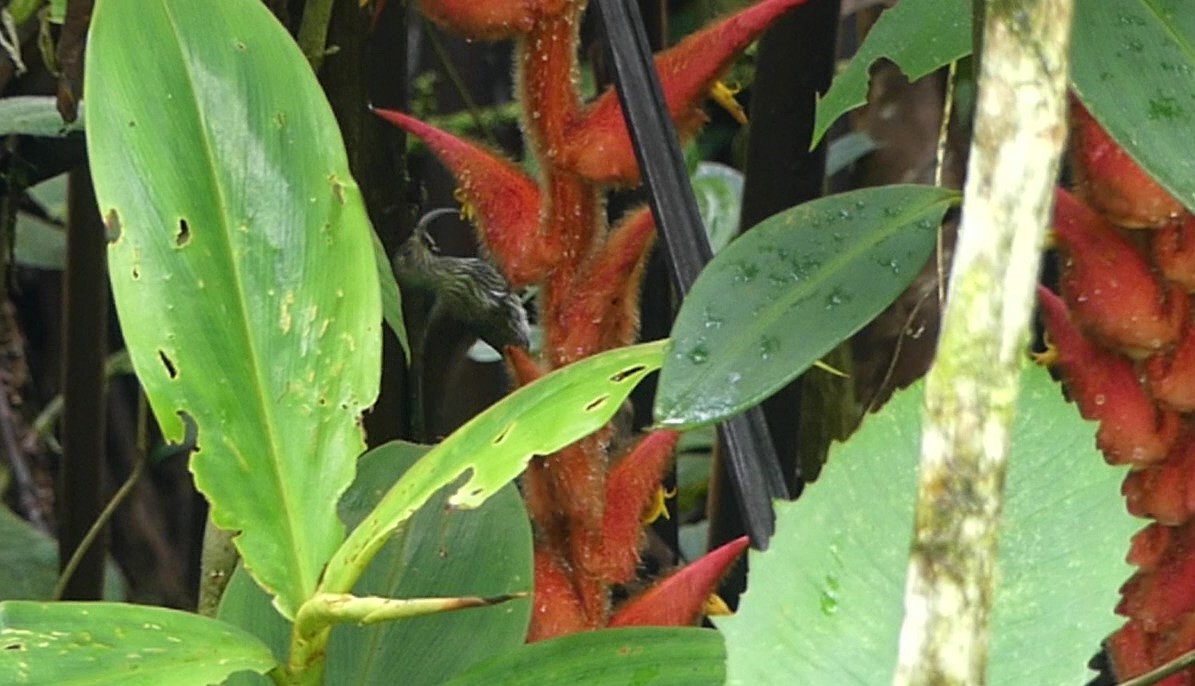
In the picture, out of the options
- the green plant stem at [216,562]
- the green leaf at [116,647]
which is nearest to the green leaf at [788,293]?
the green leaf at [116,647]

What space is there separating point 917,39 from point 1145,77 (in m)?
0.11

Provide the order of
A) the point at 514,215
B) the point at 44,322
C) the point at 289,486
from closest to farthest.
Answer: the point at 289,486 < the point at 514,215 < the point at 44,322

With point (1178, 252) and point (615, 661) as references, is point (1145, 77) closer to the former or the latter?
point (1178, 252)

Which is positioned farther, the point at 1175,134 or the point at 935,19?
the point at 935,19

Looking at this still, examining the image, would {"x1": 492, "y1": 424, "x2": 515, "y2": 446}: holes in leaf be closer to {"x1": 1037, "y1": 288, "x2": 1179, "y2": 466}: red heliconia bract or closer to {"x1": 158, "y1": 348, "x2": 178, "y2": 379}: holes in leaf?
{"x1": 158, "y1": 348, "x2": 178, "y2": 379}: holes in leaf

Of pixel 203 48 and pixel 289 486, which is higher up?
pixel 203 48

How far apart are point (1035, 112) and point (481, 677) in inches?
8.1

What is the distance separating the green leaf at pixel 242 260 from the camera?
34 cm

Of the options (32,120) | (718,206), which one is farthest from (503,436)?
(718,206)

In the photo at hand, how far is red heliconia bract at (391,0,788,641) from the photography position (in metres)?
0.43

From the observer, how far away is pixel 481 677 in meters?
0.36

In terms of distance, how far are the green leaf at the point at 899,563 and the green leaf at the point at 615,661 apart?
82 mm

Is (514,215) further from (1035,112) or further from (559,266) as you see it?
(1035,112)

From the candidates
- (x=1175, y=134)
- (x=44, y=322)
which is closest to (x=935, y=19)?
(x=1175, y=134)
